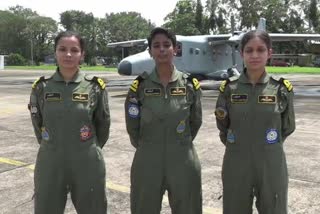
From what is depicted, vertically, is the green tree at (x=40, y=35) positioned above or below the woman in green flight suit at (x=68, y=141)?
above

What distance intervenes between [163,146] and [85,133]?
0.59m

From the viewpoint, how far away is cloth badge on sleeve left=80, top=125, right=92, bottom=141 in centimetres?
311

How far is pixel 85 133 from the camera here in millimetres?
3123

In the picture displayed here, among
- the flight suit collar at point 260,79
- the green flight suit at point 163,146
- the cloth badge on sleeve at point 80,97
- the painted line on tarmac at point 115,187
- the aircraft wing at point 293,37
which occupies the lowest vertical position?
the painted line on tarmac at point 115,187

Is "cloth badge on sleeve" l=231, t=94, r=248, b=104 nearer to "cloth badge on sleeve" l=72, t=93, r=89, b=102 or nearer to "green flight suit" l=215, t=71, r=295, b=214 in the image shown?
"green flight suit" l=215, t=71, r=295, b=214

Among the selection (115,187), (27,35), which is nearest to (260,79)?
(115,187)

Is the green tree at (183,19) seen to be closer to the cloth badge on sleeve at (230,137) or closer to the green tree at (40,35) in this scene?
the green tree at (40,35)

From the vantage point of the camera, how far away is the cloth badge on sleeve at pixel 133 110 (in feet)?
10.6

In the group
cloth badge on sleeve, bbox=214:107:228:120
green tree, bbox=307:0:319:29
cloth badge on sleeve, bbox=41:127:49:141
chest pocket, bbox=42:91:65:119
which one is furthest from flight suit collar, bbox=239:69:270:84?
green tree, bbox=307:0:319:29

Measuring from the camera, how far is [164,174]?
3.15 metres

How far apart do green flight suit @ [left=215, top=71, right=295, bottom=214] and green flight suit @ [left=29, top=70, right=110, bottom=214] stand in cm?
102

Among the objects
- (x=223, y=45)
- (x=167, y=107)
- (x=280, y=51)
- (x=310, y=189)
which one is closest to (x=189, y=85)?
(x=167, y=107)

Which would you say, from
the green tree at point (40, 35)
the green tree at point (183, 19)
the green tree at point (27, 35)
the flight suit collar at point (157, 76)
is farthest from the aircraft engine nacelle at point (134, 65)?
the green tree at point (40, 35)

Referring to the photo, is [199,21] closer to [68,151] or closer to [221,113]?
[221,113]
